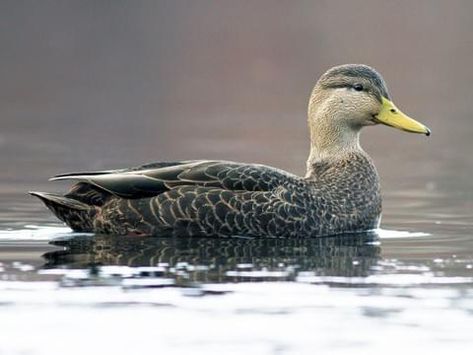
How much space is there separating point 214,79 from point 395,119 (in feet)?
66.6

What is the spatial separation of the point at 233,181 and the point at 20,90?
1711cm

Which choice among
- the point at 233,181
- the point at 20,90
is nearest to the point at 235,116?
the point at 20,90

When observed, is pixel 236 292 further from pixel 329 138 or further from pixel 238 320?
pixel 329 138

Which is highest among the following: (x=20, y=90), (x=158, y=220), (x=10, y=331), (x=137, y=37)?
(x=137, y=37)

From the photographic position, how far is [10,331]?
8500 millimetres

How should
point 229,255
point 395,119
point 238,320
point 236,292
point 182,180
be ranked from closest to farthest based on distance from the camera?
point 238,320
point 236,292
point 229,255
point 182,180
point 395,119

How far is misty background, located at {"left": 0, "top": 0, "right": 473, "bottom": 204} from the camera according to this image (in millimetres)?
18625

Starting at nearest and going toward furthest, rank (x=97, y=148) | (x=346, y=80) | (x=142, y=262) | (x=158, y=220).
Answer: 1. (x=142, y=262)
2. (x=158, y=220)
3. (x=346, y=80)
4. (x=97, y=148)

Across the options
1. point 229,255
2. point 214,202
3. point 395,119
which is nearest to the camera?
point 229,255

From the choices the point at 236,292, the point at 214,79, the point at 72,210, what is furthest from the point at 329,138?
the point at 214,79

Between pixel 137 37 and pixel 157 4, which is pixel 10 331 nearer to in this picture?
pixel 137 37

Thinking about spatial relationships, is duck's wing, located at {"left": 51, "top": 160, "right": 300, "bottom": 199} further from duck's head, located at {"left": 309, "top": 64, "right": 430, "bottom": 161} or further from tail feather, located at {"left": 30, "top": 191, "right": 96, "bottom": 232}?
duck's head, located at {"left": 309, "top": 64, "right": 430, "bottom": 161}

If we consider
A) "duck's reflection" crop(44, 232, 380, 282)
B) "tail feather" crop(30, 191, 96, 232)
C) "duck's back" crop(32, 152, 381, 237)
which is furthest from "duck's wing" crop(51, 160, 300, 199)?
"duck's reflection" crop(44, 232, 380, 282)

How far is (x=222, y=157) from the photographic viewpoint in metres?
18.1
